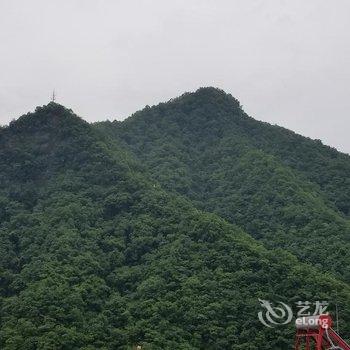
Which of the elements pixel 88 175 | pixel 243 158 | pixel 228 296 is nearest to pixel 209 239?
pixel 228 296

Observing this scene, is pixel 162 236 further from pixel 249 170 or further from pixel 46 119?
pixel 46 119

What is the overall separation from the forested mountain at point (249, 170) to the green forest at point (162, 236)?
0.56ft

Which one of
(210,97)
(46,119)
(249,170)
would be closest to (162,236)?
(249,170)

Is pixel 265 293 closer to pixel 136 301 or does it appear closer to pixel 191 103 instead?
pixel 136 301

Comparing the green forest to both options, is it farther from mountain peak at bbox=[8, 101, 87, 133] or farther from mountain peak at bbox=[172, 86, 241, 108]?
mountain peak at bbox=[172, 86, 241, 108]

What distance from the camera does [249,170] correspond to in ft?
204

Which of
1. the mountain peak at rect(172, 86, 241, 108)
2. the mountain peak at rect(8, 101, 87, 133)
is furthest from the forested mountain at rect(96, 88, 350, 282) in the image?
the mountain peak at rect(8, 101, 87, 133)

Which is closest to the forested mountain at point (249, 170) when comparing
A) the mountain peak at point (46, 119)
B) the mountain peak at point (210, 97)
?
the mountain peak at point (210, 97)

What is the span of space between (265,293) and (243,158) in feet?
87.8

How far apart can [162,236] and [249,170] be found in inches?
706

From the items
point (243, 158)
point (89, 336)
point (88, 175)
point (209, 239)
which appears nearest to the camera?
point (89, 336)

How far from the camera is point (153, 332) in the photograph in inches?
1465

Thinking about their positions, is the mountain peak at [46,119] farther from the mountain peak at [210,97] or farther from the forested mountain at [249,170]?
the mountain peak at [210,97]

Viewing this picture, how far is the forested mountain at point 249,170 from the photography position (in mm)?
50500
